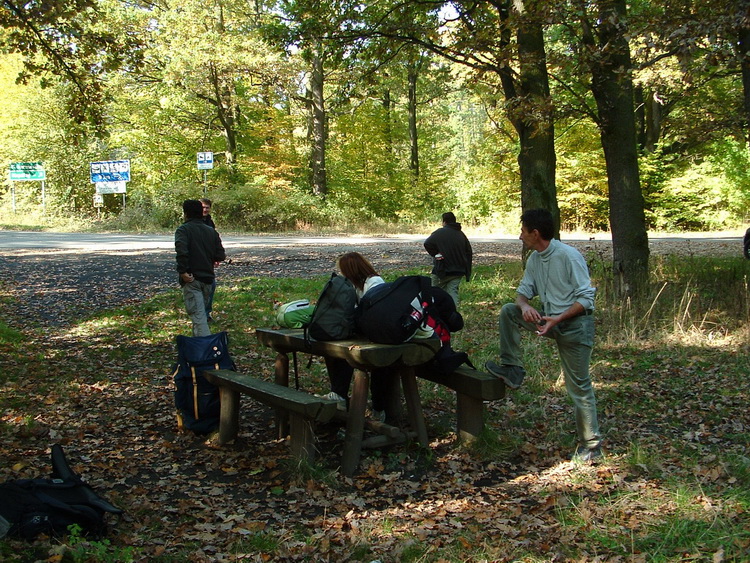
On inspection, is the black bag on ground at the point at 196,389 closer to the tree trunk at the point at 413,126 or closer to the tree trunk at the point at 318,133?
the tree trunk at the point at 318,133

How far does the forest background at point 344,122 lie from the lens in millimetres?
10984

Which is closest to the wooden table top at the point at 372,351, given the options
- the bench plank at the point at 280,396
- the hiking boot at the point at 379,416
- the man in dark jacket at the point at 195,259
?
the bench plank at the point at 280,396

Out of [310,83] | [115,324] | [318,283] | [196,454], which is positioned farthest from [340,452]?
[310,83]

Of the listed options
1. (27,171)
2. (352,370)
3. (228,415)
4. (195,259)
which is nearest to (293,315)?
(352,370)

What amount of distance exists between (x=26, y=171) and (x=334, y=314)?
3326 centimetres

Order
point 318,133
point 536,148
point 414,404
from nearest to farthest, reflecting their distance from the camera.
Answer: point 414,404 → point 536,148 → point 318,133

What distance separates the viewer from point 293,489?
4781 millimetres

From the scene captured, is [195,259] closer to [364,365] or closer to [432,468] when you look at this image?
[364,365]

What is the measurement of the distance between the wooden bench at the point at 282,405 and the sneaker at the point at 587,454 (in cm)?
192

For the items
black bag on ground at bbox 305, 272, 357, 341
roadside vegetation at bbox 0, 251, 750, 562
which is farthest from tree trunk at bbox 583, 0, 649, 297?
black bag on ground at bbox 305, 272, 357, 341

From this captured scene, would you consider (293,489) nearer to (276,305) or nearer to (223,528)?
(223,528)

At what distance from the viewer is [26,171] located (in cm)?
3309

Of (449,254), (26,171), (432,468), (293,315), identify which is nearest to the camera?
(432,468)

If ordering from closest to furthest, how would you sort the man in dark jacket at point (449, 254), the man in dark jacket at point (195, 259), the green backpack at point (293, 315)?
the green backpack at point (293, 315), the man in dark jacket at point (195, 259), the man in dark jacket at point (449, 254)
